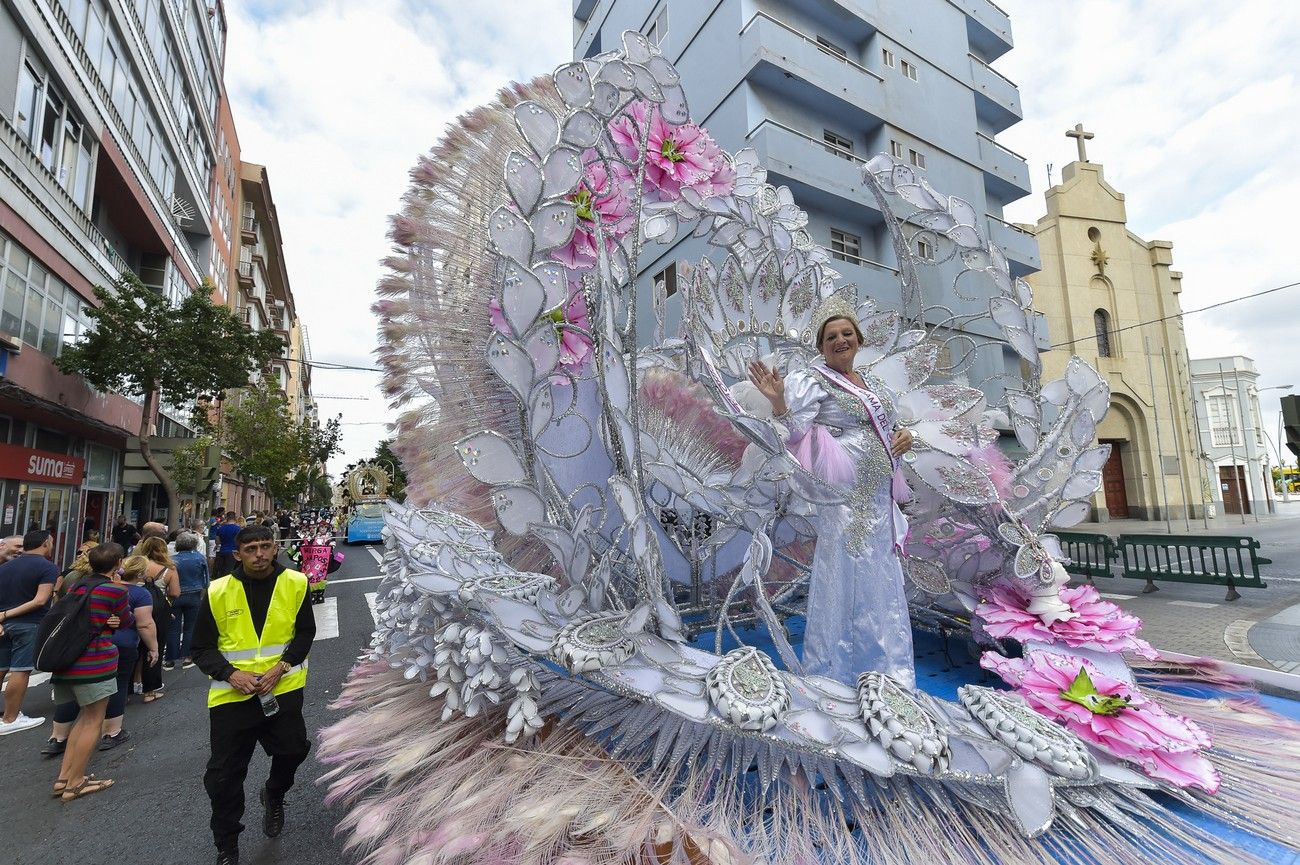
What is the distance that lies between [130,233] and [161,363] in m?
6.81

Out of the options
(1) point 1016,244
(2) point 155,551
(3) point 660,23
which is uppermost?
(3) point 660,23

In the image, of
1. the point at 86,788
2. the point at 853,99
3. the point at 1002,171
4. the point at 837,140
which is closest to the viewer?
the point at 86,788

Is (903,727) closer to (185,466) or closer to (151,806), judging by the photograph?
(151,806)

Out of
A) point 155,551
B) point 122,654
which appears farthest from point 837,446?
point 155,551

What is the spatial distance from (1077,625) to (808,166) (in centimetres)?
1138

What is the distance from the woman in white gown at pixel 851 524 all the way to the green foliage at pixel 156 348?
43.4 ft

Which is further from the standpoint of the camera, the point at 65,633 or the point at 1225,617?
the point at 1225,617

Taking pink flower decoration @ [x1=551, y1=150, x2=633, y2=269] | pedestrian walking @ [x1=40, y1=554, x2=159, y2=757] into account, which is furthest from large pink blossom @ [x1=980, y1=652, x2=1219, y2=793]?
pedestrian walking @ [x1=40, y1=554, x2=159, y2=757]

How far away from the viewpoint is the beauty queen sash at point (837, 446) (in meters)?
2.27

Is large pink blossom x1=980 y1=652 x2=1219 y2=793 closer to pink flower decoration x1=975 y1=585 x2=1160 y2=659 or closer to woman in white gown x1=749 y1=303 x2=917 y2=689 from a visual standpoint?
pink flower decoration x1=975 y1=585 x2=1160 y2=659

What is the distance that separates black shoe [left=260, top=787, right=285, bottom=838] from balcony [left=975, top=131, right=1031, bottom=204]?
1807cm

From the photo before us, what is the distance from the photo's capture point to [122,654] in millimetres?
4160

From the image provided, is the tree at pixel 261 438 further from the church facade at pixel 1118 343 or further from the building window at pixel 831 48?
the church facade at pixel 1118 343

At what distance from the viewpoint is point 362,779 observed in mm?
2205
